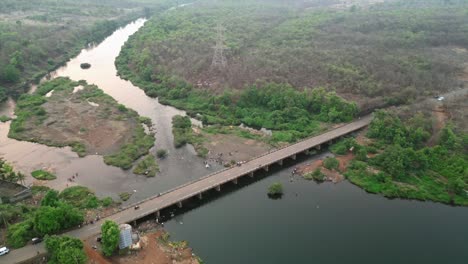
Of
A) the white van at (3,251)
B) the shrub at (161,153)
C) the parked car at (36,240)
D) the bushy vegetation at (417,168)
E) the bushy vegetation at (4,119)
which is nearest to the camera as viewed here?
the white van at (3,251)

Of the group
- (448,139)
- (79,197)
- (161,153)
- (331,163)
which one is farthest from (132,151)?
(448,139)

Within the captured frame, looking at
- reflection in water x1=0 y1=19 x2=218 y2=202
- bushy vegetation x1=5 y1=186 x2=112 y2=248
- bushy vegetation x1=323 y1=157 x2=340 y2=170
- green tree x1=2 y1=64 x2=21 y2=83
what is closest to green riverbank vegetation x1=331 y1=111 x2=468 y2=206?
bushy vegetation x1=323 y1=157 x2=340 y2=170

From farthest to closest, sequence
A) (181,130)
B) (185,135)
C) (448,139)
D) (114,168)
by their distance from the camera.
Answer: (181,130) → (185,135) → (448,139) → (114,168)

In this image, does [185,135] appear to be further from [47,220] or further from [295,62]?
[295,62]

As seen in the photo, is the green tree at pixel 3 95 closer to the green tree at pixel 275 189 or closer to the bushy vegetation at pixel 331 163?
the green tree at pixel 275 189

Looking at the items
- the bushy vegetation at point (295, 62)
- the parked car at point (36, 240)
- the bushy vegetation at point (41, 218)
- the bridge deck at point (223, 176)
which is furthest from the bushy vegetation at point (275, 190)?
the parked car at point (36, 240)

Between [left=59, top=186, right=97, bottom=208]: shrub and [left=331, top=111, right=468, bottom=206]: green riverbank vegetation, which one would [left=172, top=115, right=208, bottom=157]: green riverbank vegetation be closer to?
[left=59, top=186, right=97, bottom=208]: shrub
